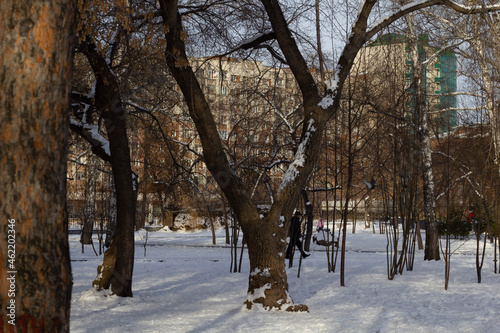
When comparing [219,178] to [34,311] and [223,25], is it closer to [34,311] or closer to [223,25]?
[223,25]

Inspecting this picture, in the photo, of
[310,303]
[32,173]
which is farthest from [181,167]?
[32,173]

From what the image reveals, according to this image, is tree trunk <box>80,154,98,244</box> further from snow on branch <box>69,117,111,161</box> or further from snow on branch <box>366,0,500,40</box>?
snow on branch <box>366,0,500,40</box>

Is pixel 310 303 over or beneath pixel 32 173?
beneath

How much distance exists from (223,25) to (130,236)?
13.4ft

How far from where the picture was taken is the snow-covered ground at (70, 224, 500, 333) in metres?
7.34

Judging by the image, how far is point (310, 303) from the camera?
9352 mm

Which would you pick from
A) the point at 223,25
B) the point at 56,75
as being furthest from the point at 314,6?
the point at 56,75

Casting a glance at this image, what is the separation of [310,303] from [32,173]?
7012mm

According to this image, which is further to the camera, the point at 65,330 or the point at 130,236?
the point at 130,236

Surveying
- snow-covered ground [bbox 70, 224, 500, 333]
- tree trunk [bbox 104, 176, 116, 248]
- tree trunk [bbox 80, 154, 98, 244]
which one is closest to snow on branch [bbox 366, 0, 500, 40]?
snow-covered ground [bbox 70, 224, 500, 333]

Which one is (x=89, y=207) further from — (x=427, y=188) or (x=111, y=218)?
(x=427, y=188)

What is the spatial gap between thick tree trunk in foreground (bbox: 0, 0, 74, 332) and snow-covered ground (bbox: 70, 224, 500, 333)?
166 inches

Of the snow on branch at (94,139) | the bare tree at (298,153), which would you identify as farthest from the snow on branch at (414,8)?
the snow on branch at (94,139)

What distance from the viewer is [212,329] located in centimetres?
713
